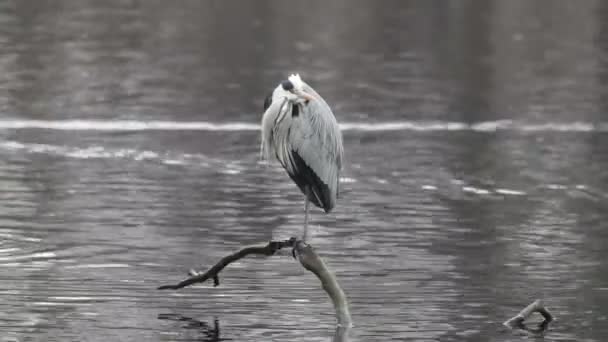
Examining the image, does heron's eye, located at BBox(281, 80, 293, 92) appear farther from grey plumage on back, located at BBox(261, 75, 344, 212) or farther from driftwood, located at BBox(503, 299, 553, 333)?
driftwood, located at BBox(503, 299, 553, 333)

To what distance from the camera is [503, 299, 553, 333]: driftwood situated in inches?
474

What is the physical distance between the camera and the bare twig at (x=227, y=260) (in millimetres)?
11852

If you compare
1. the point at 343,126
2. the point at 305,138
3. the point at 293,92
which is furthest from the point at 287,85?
the point at 343,126

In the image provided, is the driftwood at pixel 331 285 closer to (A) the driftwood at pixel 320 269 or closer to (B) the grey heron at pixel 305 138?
(A) the driftwood at pixel 320 269

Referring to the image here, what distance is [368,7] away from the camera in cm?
4434

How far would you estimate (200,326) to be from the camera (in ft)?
39.5

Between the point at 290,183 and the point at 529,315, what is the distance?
7509 mm

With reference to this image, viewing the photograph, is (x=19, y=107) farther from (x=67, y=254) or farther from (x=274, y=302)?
(x=274, y=302)

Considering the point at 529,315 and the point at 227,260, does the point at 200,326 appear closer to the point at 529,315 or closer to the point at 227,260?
the point at 227,260

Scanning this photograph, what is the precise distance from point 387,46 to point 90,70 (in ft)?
25.8

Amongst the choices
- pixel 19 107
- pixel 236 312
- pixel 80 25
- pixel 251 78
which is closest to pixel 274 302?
pixel 236 312

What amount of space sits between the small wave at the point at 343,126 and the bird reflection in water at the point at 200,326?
11.1 m

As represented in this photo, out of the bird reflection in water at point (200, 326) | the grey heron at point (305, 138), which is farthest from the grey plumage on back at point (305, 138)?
the bird reflection in water at point (200, 326)

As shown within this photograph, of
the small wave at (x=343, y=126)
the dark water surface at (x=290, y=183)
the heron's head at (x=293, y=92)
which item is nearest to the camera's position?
the heron's head at (x=293, y=92)
